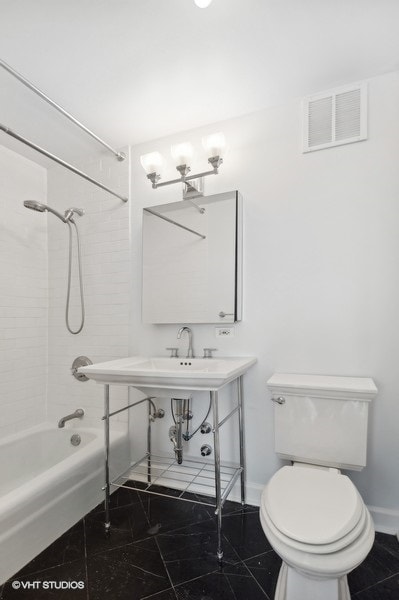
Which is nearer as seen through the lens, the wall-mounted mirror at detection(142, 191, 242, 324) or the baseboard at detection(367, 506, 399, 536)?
the baseboard at detection(367, 506, 399, 536)

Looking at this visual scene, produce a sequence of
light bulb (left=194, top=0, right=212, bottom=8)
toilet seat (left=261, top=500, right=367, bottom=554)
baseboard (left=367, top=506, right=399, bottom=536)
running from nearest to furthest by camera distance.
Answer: toilet seat (left=261, top=500, right=367, bottom=554) → light bulb (left=194, top=0, right=212, bottom=8) → baseboard (left=367, top=506, right=399, bottom=536)

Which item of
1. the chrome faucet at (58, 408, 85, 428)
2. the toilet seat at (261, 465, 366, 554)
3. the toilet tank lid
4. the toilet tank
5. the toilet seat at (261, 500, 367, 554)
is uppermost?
the toilet tank lid

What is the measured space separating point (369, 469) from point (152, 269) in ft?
5.56

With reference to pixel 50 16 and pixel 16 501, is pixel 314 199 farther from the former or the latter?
pixel 16 501

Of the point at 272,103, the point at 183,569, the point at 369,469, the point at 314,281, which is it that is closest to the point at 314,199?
the point at 314,281

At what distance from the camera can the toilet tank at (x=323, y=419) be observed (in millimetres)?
1482

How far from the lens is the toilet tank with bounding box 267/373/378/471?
148 centimetres

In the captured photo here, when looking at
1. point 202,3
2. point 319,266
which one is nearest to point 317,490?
point 319,266

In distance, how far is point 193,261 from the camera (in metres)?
2.06

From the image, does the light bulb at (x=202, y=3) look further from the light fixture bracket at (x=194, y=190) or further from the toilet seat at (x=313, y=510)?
the toilet seat at (x=313, y=510)

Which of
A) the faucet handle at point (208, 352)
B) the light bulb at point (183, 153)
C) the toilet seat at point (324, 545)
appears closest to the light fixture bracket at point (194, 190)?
the light bulb at point (183, 153)

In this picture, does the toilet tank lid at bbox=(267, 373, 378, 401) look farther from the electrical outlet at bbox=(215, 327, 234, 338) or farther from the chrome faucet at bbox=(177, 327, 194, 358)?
the chrome faucet at bbox=(177, 327, 194, 358)

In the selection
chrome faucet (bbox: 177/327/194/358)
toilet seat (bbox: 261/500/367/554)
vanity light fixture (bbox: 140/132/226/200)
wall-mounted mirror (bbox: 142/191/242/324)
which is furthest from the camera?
chrome faucet (bbox: 177/327/194/358)

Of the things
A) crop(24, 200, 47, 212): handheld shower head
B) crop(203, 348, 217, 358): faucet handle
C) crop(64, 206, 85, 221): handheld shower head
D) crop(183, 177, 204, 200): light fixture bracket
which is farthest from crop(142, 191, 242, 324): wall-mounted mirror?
crop(24, 200, 47, 212): handheld shower head
